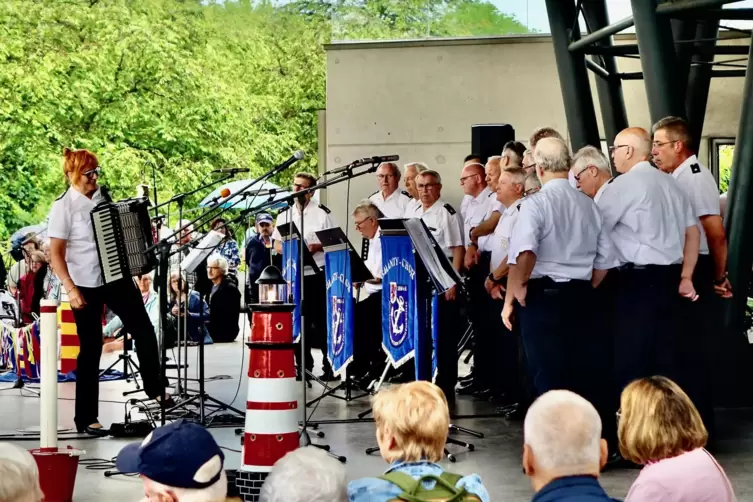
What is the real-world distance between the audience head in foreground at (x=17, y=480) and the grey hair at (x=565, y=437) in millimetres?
1267

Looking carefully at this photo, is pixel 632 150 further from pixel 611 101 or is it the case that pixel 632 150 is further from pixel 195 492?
pixel 611 101

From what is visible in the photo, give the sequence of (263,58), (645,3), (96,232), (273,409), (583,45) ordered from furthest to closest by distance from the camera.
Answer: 1. (263,58)
2. (583,45)
3. (645,3)
4. (96,232)
5. (273,409)

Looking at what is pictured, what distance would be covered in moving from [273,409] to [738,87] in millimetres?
13477

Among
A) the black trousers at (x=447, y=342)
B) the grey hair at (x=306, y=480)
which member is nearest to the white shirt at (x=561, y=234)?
the black trousers at (x=447, y=342)

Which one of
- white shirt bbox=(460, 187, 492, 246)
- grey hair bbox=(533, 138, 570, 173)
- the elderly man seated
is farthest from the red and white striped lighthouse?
the elderly man seated

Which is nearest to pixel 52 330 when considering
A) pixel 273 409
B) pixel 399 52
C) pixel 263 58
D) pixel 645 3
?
pixel 273 409

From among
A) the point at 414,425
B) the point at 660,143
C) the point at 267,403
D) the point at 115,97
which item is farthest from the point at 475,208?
the point at 115,97

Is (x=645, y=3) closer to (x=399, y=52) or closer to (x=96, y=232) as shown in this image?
(x=96, y=232)

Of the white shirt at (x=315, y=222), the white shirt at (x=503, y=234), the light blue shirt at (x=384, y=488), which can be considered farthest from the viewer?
the white shirt at (x=315, y=222)

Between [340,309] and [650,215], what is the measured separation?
11.7 ft

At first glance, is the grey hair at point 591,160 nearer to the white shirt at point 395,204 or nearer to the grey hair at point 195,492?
the white shirt at point 395,204

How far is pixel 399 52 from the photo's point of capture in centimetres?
1784

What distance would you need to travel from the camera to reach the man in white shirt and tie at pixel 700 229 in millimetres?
7043

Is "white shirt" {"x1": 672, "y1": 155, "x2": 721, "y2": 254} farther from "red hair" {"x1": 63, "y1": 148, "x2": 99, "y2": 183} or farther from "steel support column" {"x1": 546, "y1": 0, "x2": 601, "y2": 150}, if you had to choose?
"steel support column" {"x1": 546, "y1": 0, "x2": 601, "y2": 150}
